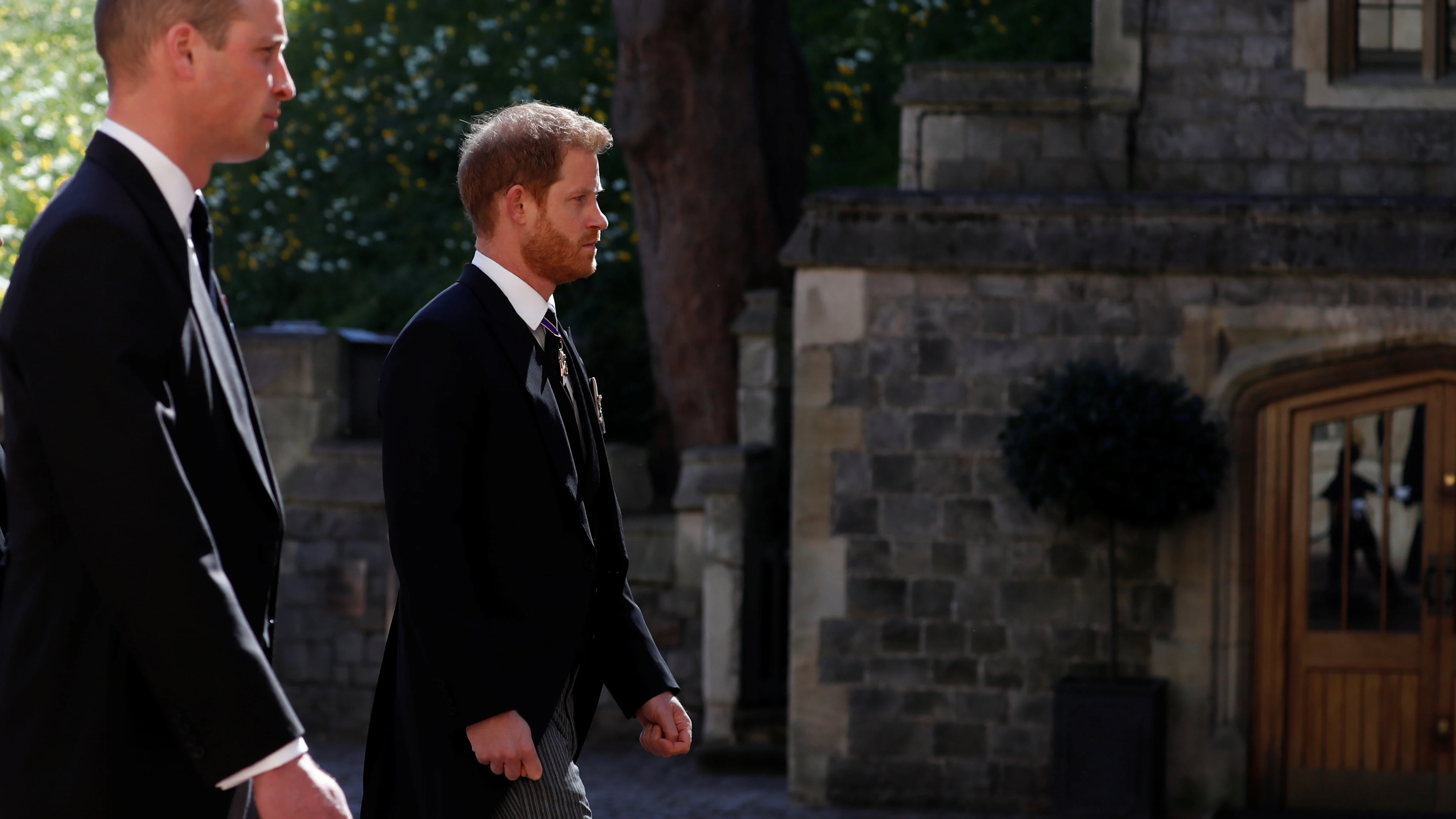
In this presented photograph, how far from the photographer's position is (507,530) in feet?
9.61

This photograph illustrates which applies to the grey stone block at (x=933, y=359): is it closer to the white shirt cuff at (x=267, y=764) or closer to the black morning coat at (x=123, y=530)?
the black morning coat at (x=123, y=530)

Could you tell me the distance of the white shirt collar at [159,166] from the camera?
81.8 inches

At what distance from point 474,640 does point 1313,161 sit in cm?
692

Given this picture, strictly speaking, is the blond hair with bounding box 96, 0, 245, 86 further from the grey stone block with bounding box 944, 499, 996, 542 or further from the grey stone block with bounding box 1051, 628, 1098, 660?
the grey stone block with bounding box 1051, 628, 1098, 660

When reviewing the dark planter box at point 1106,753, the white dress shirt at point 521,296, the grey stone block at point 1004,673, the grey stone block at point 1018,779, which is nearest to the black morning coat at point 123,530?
the white dress shirt at point 521,296

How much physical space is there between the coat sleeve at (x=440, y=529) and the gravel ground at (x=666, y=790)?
17.4 ft

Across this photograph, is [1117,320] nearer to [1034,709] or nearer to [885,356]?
[885,356]

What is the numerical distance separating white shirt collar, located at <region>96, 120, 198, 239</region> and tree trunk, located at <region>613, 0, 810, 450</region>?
9.32 m

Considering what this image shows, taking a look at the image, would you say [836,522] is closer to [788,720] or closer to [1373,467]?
[788,720]

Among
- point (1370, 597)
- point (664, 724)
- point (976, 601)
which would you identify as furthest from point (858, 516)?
point (664, 724)

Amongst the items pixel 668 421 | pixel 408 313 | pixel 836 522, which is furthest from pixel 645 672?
pixel 408 313

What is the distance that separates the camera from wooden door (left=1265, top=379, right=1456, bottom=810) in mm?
8016

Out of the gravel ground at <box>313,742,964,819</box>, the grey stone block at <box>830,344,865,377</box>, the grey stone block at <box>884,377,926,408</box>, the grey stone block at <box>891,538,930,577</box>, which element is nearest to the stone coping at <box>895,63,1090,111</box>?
the grey stone block at <box>830,344,865,377</box>

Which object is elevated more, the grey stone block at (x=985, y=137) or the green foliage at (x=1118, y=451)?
the grey stone block at (x=985, y=137)
